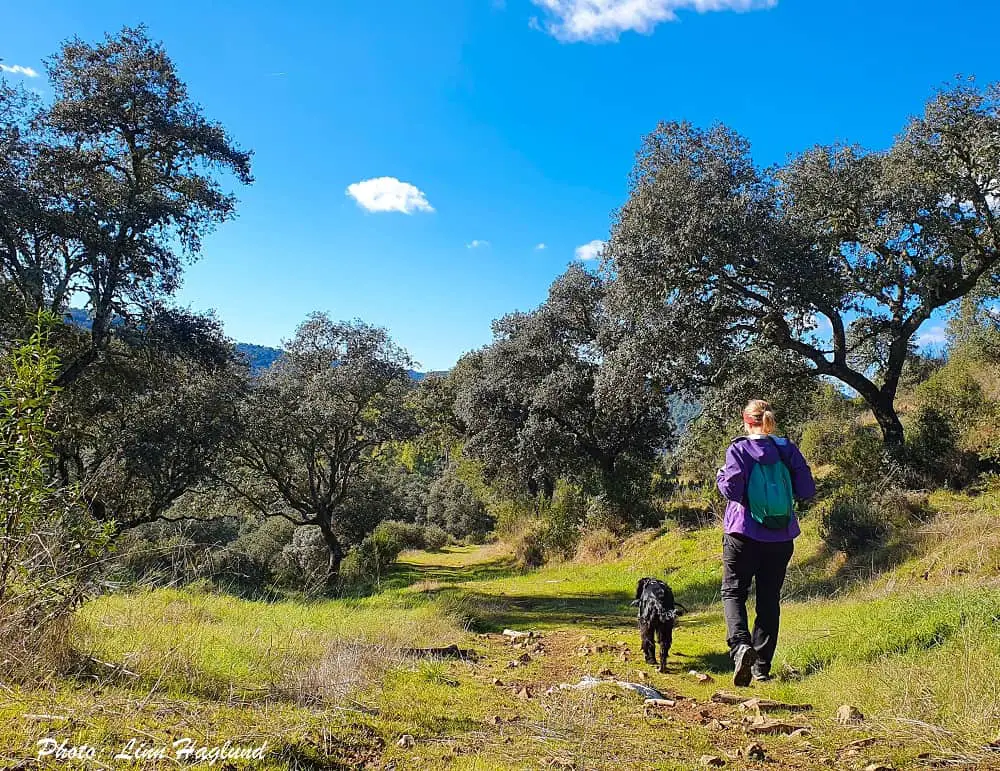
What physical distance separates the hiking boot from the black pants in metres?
0.06

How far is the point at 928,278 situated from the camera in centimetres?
1255

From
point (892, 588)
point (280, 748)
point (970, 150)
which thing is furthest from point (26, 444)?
point (970, 150)

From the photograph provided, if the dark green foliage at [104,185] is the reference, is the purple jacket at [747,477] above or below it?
below

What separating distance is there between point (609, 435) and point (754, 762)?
18.6 meters

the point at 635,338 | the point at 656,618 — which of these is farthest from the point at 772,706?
the point at 635,338

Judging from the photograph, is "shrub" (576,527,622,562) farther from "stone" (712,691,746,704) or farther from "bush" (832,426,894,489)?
"stone" (712,691,746,704)

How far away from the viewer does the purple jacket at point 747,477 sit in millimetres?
4895

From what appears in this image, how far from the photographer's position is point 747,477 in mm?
4957

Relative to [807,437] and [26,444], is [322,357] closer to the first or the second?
[26,444]

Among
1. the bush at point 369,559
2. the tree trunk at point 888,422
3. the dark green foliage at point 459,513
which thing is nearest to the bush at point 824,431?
the tree trunk at point 888,422

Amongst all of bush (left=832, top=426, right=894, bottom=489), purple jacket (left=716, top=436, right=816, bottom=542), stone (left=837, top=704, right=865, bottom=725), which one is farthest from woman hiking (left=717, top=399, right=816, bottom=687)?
bush (left=832, top=426, right=894, bottom=489)

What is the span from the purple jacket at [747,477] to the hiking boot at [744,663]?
0.98 meters

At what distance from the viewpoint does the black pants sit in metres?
4.88

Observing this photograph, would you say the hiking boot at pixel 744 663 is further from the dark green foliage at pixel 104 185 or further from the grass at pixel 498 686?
the dark green foliage at pixel 104 185
